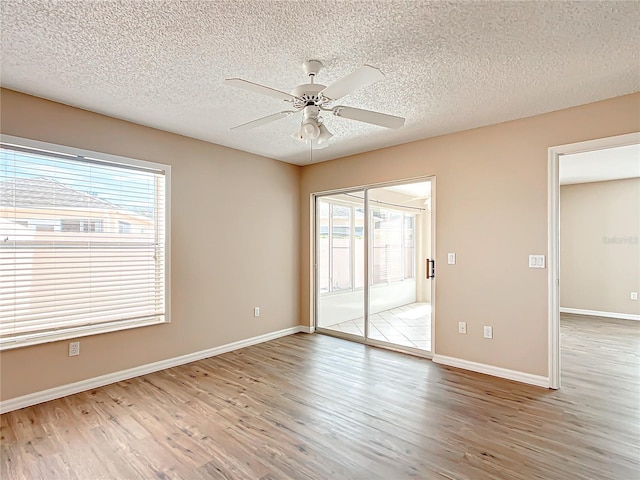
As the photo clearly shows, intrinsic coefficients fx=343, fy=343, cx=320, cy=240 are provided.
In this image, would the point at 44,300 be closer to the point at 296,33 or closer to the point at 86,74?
the point at 86,74

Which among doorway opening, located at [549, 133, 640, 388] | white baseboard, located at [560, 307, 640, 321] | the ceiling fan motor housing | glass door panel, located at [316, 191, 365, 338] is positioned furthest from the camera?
white baseboard, located at [560, 307, 640, 321]

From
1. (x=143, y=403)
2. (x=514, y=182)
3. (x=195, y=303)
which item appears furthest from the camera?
(x=195, y=303)

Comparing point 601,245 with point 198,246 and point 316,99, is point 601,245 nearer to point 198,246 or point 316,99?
point 316,99

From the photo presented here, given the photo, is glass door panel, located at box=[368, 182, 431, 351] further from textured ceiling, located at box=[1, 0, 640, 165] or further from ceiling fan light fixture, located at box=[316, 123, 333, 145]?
ceiling fan light fixture, located at box=[316, 123, 333, 145]

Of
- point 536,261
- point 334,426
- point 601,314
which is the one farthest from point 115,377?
point 601,314

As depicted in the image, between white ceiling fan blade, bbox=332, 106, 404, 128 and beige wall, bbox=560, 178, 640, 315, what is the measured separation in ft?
19.5

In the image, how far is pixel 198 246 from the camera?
402 cm

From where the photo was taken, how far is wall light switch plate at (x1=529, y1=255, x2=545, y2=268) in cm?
322

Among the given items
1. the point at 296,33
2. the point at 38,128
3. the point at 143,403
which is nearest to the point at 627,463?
the point at 296,33

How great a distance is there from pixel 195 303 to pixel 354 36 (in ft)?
10.5

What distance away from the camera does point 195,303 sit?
399cm

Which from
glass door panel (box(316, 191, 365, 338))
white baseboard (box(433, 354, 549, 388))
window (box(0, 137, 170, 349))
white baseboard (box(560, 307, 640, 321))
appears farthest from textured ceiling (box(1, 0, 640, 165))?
white baseboard (box(560, 307, 640, 321))

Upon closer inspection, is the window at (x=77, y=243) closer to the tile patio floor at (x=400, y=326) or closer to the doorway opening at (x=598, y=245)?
the tile patio floor at (x=400, y=326)

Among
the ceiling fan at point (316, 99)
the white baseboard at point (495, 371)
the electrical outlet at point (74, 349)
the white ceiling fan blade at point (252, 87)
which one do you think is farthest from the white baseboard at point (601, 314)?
the electrical outlet at point (74, 349)
